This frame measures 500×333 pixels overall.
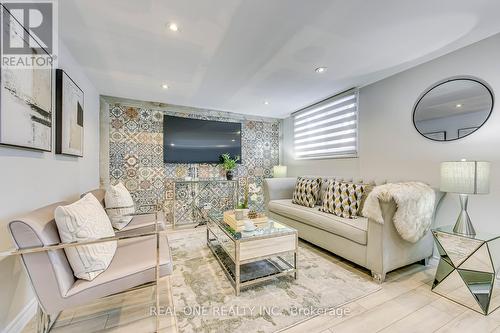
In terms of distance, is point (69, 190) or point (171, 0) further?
point (69, 190)

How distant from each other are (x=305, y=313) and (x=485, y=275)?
1.49 m

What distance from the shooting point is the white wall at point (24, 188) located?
1.21 meters

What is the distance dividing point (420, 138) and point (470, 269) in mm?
1347

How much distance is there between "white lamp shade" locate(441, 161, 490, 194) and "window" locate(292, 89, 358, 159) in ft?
4.24

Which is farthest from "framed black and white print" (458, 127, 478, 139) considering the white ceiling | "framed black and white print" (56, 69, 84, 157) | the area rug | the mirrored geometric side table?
"framed black and white print" (56, 69, 84, 157)

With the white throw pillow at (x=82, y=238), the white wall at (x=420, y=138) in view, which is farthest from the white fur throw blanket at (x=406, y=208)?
the white throw pillow at (x=82, y=238)

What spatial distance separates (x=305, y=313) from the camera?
1.45m

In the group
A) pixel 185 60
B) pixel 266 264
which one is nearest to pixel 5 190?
pixel 185 60

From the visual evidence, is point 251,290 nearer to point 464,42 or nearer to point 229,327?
point 229,327

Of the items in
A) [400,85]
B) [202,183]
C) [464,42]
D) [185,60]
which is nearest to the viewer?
[464,42]

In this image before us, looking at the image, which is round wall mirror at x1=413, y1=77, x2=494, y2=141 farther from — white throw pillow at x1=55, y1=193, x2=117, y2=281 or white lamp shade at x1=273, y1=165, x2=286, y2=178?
white throw pillow at x1=55, y1=193, x2=117, y2=281

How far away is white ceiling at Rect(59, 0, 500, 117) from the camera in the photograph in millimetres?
1464

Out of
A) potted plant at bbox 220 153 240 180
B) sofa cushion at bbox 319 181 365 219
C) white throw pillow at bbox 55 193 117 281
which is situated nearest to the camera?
white throw pillow at bbox 55 193 117 281

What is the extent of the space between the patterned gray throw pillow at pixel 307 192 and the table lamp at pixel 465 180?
4.71 feet
